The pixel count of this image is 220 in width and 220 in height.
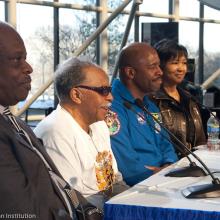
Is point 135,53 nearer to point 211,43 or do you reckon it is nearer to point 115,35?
point 115,35

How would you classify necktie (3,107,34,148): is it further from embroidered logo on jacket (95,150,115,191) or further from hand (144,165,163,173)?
hand (144,165,163,173)

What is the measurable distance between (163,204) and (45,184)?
0.37 meters

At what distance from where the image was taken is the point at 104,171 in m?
2.04

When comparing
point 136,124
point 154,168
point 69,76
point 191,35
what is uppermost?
point 191,35

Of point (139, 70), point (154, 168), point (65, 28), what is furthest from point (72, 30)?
point (154, 168)

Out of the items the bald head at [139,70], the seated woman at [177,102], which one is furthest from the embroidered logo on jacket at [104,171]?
the seated woman at [177,102]

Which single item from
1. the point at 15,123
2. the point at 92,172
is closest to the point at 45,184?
the point at 15,123

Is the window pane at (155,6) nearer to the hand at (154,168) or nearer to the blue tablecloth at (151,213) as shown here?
the hand at (154,168)

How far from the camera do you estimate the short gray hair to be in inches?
80.4

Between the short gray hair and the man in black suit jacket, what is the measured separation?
1.38 ft

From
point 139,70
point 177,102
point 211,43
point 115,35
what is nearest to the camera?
point 139,70

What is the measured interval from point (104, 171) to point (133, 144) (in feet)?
1.66

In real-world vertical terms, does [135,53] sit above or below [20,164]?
above

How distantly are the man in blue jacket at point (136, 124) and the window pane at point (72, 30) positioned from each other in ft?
13.3
